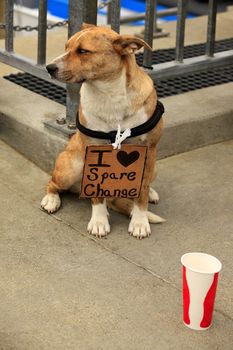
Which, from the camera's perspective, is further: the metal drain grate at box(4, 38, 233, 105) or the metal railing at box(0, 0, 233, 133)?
the metal drain grate at box(4, 38, 233, 105)

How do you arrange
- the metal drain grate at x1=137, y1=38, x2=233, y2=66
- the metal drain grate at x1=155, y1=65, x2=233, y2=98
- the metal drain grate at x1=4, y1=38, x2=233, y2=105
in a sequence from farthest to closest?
1. the metal drain grate at x1=137, y1=38, x2=233, y2=66
2. the metal drain grate at x1=155, y1=65, x2=233, y2=98
3. the metal drain grate at x1=4, y1=38, x2=233, y2=105

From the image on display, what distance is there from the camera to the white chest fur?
11.4 feet

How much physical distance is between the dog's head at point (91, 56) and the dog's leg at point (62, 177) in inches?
23.6

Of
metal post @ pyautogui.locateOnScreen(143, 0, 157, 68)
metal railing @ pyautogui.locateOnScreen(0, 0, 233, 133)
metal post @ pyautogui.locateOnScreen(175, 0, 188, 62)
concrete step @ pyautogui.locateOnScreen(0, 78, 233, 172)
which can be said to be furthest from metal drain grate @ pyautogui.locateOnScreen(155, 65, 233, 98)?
metal post @ pyautogui.locateOnScreen(143, 0, 157, 68)

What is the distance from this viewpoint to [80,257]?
355 centimetres

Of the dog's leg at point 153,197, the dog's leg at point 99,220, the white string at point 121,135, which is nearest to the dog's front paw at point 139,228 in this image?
the dog's leg at point 99,220

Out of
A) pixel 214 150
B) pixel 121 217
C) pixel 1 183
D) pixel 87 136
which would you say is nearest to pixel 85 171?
pixel 87 136

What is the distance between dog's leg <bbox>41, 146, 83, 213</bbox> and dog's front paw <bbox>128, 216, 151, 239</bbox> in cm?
42

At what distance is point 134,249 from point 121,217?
396mm

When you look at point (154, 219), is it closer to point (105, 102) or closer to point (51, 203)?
point (51, 203)

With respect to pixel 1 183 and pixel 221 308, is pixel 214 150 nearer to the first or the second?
pixel 1 183

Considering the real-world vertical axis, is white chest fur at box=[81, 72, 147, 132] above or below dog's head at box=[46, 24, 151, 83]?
below

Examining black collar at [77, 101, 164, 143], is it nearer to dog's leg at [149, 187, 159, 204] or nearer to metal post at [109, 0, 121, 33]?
dog's leg at [149, 187, 159, 204]

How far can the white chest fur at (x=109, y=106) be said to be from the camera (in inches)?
136
